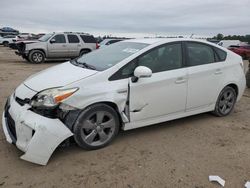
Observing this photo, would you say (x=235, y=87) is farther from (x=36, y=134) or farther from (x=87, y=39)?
(x=87, y=39)

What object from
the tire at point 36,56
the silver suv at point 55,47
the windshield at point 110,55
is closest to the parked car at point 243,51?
the silver suv at point 55,47

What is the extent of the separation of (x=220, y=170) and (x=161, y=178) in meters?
0.80

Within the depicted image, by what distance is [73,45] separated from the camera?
15.7 metres

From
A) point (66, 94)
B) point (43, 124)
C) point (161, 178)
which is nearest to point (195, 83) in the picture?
point (161, 178)

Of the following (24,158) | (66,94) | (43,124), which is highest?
(66,94)

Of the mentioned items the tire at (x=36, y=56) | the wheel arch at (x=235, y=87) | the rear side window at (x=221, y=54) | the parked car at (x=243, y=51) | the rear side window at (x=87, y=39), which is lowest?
the parked car at (x=243, y=51)

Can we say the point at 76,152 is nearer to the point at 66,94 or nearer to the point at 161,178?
the point at 66,94

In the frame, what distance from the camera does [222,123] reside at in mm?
4910

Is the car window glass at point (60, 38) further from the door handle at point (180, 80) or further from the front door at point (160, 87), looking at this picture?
the door handle at point (180, 80)

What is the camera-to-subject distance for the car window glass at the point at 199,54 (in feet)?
14.9

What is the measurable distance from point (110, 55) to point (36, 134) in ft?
6.08

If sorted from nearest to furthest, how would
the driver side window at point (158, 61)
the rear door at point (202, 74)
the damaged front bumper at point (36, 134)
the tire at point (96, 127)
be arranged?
the damaged front bumper at point (36, 134)
the tire at point (96, 127)
the driver side window at point (158, 61)
the rear door at point (202, 74)

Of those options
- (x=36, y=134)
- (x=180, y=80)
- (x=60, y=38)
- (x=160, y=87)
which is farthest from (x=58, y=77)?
(x=60, y=38)

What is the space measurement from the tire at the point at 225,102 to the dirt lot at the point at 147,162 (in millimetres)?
657
